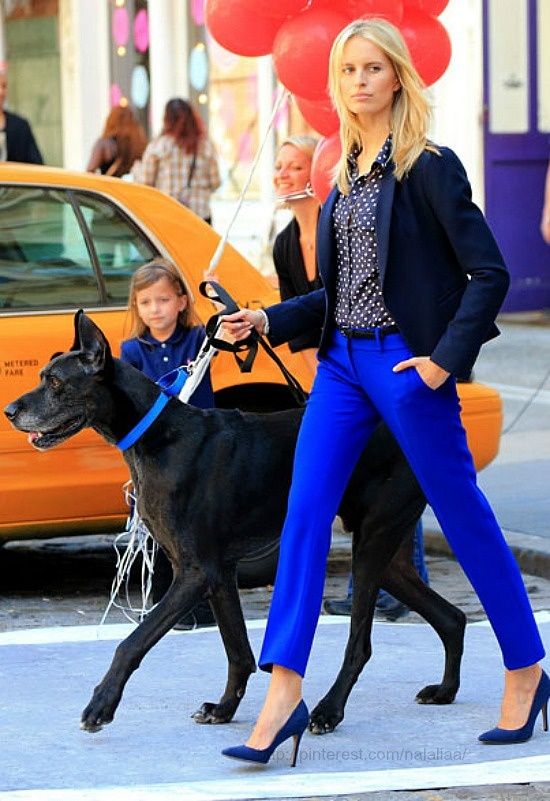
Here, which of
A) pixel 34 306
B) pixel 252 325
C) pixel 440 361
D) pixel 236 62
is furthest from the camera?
pixel 236 62

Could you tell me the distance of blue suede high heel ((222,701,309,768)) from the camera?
15.8 feet

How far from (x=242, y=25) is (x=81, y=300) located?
1.26m

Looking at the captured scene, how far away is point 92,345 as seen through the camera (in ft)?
17.5

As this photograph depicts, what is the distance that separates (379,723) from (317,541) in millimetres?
769

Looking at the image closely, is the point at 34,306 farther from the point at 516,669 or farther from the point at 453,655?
the point at 516,669

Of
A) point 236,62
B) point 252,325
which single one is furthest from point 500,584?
point 236,62

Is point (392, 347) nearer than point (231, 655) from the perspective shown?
Yes

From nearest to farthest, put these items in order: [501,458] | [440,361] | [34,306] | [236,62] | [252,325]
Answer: [440,361], [252,325], [34,306], [501,458], [236,62]

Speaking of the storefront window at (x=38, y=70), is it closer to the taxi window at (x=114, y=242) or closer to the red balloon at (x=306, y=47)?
the taxi window at (x=114, y=242)

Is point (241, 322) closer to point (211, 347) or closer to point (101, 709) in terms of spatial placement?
point (211, 347)

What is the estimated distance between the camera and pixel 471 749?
5074 mm

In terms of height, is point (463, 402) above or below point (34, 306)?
below

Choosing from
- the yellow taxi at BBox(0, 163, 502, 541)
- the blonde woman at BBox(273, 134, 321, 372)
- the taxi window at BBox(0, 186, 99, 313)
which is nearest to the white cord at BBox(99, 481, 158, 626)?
the yellow taxi at BBox(0, 163, 502, 541)

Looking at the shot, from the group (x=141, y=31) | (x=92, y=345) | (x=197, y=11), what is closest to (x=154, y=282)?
(x=92, y=345)
